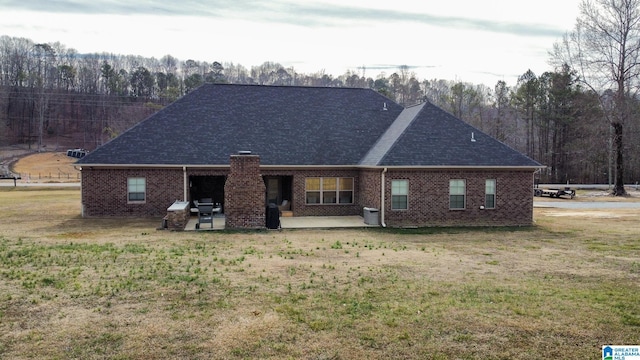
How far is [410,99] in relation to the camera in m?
93.2

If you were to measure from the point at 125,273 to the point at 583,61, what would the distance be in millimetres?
45563

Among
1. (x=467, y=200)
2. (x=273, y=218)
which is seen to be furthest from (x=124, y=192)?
(x=467, y=200)

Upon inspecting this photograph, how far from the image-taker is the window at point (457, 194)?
21062mm

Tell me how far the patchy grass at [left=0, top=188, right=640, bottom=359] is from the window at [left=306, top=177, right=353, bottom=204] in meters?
6.64

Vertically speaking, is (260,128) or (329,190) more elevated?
(260,128)

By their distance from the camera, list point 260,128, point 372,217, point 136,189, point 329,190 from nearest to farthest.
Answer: point 372,217 → point 136,189 → point 329,190 → point 260,128

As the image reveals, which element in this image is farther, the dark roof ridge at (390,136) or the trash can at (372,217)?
the dark roof ridge at (390,136)

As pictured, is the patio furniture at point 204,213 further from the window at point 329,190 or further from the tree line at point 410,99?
the tree line at point 410,99

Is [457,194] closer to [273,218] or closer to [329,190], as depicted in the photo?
[329,190]

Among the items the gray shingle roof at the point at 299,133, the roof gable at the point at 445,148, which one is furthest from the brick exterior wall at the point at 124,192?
the roof gable at the point at 445,148

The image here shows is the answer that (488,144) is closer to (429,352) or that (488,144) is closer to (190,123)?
(190,123)

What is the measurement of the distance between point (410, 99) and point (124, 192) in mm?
78108

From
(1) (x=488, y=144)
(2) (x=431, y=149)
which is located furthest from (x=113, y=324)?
(1) (x=488, y=144)

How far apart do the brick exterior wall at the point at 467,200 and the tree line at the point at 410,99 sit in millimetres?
25734
